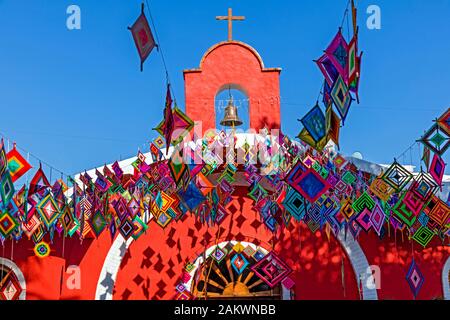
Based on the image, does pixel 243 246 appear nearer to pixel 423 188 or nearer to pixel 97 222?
pixel 97 222

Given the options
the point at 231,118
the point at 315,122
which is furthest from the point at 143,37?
the point at 231,118

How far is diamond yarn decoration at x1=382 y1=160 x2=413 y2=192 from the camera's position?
13664mm

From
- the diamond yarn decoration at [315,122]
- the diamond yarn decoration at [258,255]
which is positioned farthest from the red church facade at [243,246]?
the diamond yarn decoration at [315,122]

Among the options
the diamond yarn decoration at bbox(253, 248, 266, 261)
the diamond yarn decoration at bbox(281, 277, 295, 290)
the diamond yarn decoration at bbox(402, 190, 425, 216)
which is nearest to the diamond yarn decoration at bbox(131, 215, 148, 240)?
the diamond yarn decoration at bbox(253, 248, 266, 261)

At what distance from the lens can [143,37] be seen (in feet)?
27.3

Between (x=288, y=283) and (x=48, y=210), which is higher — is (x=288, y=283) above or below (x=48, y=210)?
below

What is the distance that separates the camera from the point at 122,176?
1538 cm

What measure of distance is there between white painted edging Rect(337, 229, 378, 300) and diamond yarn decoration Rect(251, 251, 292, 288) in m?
1.86

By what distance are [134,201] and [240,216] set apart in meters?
3.11

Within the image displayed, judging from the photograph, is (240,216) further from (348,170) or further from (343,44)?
(343,44)

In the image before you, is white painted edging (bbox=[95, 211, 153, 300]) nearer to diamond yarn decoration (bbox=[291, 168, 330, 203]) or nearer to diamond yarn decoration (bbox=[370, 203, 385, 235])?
diamond yarn decoration (bbox=[370, 203, 385, 235])

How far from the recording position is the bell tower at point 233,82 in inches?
637

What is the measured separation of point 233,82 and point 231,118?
1035mm

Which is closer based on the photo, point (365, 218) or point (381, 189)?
point (365, 218)
